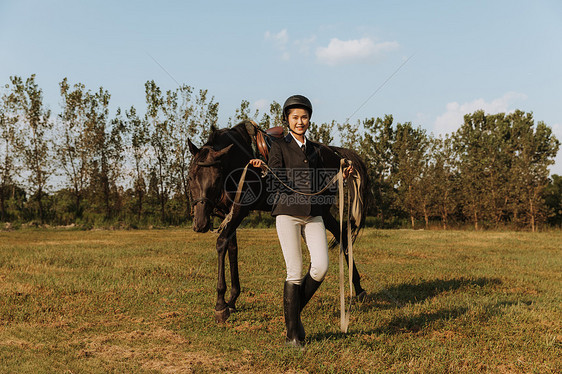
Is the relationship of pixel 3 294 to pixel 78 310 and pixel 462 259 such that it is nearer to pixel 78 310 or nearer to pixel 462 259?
pixel 78 310

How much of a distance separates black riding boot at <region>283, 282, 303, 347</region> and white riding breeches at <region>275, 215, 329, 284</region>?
87 mm

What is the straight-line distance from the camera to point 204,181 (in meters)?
5.05

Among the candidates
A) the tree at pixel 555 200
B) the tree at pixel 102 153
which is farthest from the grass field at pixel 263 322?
the tree at pixel 555 200

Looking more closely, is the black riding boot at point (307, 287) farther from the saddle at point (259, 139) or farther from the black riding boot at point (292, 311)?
the saddle at point (259, 139)

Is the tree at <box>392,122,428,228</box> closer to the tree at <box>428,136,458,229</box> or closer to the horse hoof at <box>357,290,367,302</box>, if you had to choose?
the tree at <box>428,136,458,229</box>

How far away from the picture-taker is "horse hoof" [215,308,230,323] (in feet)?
17.6

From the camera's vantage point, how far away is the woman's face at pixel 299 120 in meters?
4.30

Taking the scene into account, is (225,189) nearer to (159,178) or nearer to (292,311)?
(292,311)

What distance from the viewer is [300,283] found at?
420 cm

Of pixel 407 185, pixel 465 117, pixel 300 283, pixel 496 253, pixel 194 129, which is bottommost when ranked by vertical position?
pixel 496 253

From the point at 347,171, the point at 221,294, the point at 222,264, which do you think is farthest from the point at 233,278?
the point at 347,171

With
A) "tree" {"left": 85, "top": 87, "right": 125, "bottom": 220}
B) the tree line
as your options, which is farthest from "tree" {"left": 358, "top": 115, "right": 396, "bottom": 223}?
"tree" {"left": 85, "top": 87, "right": 125, "bottom": 220}

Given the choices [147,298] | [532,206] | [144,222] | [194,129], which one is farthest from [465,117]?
[147,298]

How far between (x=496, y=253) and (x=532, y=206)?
2136cm
